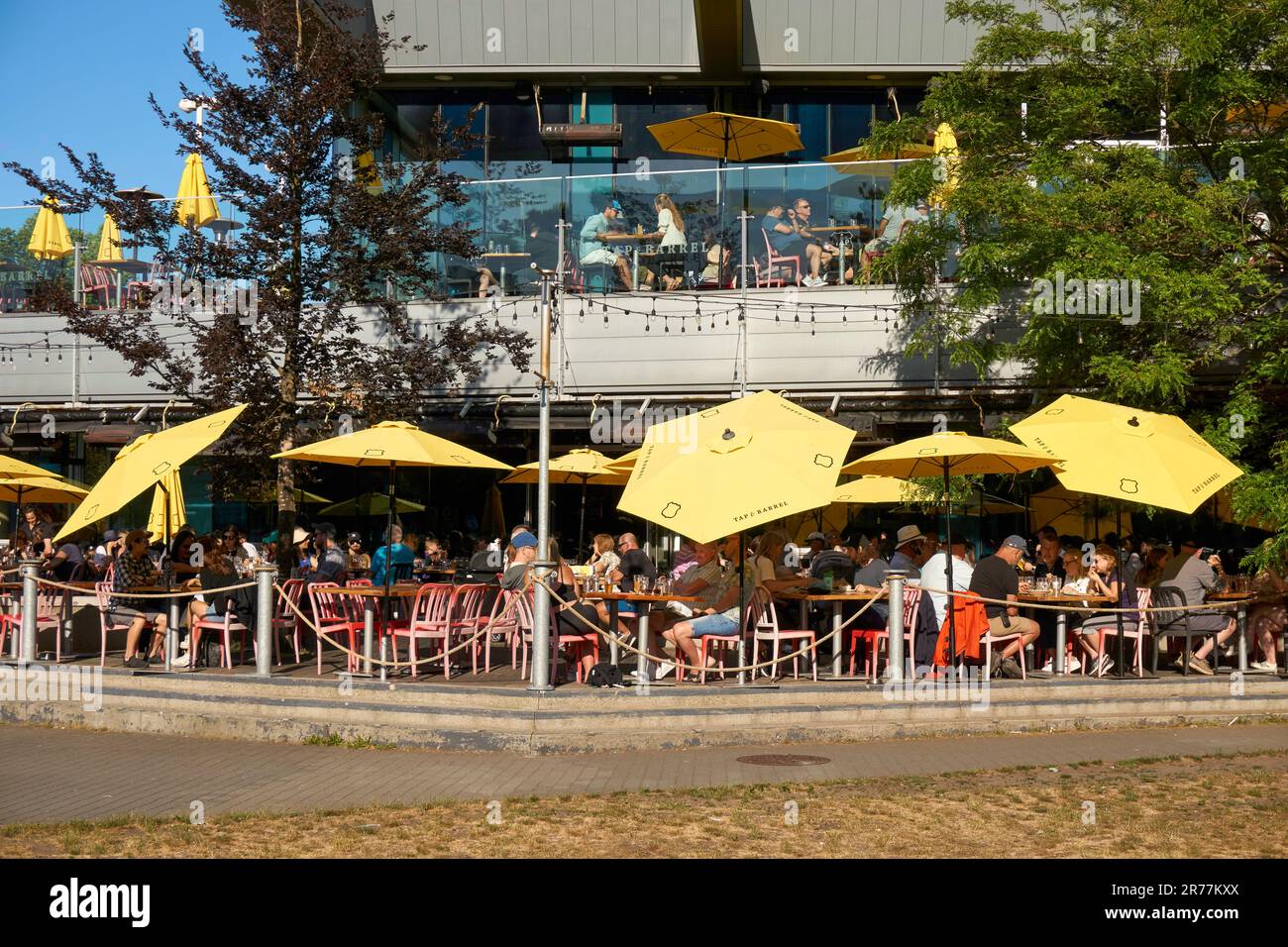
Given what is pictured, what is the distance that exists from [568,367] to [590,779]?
12.8 metres

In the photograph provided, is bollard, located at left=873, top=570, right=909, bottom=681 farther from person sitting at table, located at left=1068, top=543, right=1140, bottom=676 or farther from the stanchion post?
person sitting at table, located at left=1068, top=543, right=1140, bottom=676

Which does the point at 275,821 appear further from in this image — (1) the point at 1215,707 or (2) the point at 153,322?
(2) the point at 153,322

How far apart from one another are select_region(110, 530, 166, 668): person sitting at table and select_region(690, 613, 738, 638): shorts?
5.78 m

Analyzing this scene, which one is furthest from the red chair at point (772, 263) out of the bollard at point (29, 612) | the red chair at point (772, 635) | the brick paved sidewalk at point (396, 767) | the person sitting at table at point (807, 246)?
the bollard at point (29, 612)

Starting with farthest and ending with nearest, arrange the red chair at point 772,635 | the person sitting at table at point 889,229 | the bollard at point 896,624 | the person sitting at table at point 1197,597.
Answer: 1. the person sitting at table at point 889,229
2. the person sitting at table at point 1197,597
3. the red chair at point 772,635
4. the bollard at point 896,624

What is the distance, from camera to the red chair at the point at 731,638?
13.7 metres

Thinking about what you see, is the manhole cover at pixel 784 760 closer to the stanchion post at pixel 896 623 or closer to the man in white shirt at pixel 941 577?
the stanchion post at pixel 896 623

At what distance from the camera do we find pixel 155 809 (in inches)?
364

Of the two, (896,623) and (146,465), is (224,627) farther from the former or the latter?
(896,623)

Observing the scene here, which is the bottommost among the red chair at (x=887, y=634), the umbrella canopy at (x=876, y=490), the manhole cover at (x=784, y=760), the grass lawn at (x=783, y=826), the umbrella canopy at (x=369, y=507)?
the manhole cover at (x=784, y=760)

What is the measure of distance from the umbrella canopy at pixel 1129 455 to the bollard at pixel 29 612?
33.8 feet

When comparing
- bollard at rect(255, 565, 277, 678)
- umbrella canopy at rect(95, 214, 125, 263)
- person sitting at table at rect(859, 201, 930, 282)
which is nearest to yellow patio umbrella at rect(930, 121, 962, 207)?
person sitting at table at rect(859, 201, 930, 282)

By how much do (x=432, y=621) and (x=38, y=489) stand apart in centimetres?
854

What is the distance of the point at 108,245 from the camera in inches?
928
